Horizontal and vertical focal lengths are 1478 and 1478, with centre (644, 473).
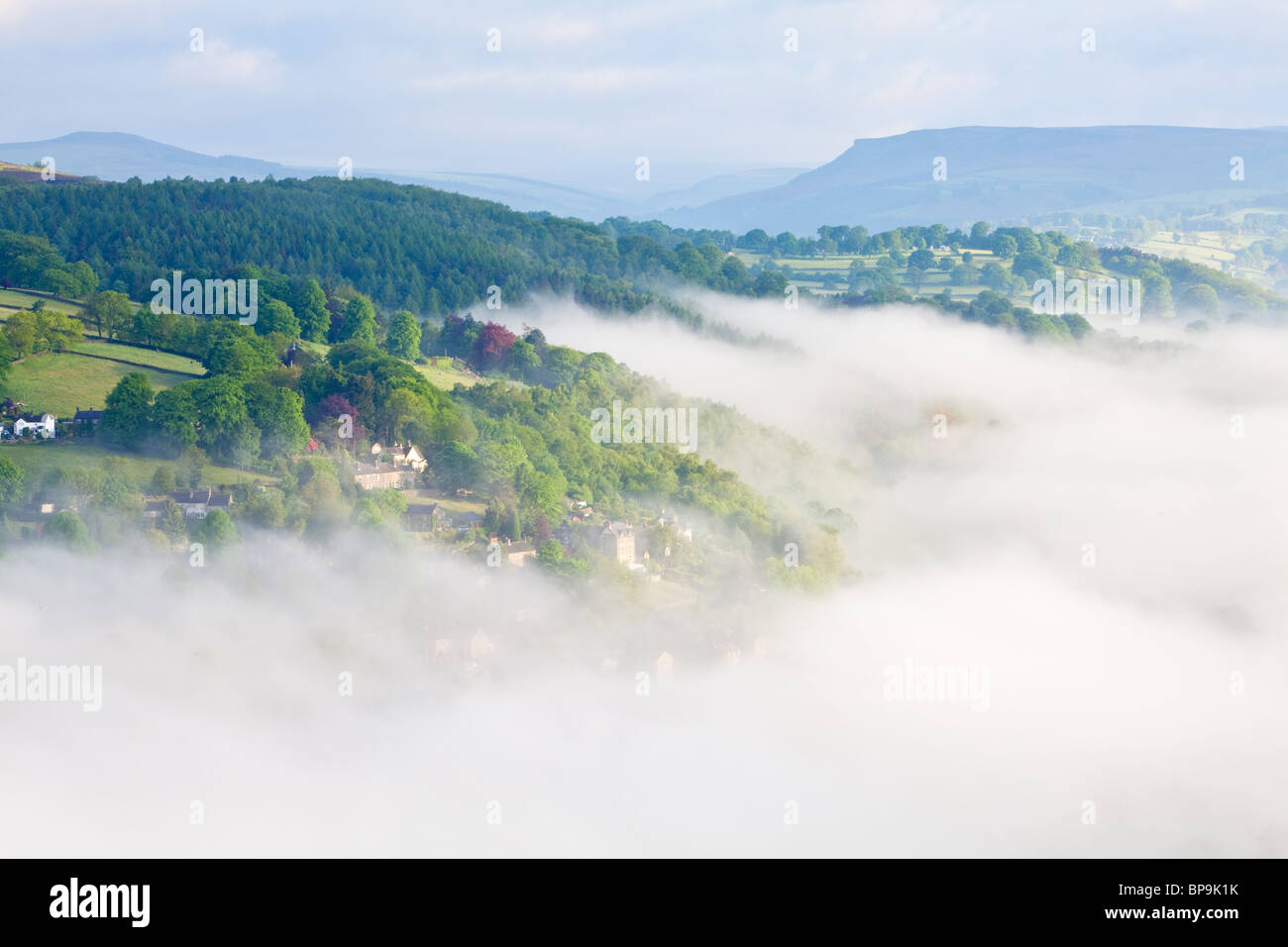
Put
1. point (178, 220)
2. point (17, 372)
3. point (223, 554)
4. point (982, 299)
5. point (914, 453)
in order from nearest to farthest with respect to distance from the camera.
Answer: point (223, 554) < point (17, 372) < point (914, 453) < point (178, 220) < point (982, 299)

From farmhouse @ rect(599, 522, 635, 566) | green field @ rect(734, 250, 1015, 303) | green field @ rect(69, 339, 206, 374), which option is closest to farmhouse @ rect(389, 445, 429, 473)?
farmhouse @ rect(599, 522, 635, 566)

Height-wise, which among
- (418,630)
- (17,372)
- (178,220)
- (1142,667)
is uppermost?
(178,220)

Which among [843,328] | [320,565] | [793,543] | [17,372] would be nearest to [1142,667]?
[793,543]

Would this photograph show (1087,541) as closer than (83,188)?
Yes

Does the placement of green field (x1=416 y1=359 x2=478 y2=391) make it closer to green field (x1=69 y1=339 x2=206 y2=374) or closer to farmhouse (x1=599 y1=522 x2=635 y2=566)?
green field (x1=69 y1=339 x2=206 y2=374)

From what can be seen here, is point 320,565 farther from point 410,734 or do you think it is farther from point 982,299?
point 982,299

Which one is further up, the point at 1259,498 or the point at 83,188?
the point at 83,188
